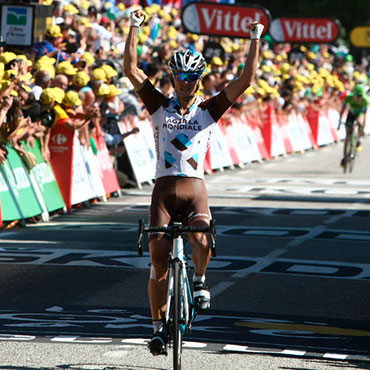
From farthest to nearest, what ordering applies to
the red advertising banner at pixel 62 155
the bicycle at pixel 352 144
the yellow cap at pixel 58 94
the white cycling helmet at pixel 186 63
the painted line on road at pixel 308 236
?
the bicycle at pixel 352 144, the red advertising banner at pixel 62 155, the yellow cap at pixel 58 94, the painted line on road at pixel 308 236, the white cycling helmet at pixel 186 63

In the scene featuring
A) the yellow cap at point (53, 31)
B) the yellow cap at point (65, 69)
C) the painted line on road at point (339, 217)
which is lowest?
the painted line on road at point (339, 217)

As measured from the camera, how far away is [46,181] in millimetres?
16891

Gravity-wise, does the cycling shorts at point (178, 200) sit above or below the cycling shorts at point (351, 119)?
above

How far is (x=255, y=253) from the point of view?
44.2ft

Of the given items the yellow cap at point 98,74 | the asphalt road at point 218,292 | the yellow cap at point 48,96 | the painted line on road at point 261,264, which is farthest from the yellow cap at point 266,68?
the painted line on road at point 261,264

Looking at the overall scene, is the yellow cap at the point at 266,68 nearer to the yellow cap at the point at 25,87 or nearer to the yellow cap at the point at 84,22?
the yellow cap at the point at 84,22

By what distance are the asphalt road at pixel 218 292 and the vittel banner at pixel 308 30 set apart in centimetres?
1438

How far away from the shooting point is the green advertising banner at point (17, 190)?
15.4m

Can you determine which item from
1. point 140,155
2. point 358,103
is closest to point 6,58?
point 140,155

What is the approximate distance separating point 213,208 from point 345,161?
28.2ft

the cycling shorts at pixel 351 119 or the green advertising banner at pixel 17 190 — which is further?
the cycling shorts at pixel 351 119

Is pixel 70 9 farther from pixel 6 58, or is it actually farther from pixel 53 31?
pixel 6 58

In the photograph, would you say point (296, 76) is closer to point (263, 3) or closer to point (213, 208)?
point (213, 208)

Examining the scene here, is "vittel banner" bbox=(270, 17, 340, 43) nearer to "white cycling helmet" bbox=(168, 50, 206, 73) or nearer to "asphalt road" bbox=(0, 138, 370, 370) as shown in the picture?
"asphalt road" bbox=(0, 138, 370, 370)
